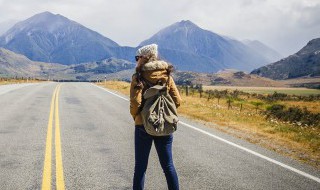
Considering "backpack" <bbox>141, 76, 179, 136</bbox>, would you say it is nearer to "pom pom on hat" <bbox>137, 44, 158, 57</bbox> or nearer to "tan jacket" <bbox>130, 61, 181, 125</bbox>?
"tan jacket" <bbox>130, 61, 181, 125</bbox>

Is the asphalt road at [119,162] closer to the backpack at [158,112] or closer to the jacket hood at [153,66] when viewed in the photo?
the backpack at [158,112]

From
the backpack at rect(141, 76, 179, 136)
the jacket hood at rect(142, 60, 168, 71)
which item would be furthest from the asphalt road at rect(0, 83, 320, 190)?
the jacket hood at rect(142, 60, 168, 71)

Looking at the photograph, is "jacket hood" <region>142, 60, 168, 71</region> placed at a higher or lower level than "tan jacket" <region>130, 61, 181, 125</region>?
higher

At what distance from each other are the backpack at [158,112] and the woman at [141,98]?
9 cm

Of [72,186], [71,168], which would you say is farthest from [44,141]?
[72,186]

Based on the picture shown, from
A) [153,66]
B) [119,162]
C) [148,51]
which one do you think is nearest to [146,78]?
[153,66]

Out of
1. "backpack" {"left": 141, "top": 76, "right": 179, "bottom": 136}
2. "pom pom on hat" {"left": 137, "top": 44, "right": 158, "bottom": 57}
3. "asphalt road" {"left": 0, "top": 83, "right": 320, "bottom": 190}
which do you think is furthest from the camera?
"asphalt road" {"left": 0, "top": 83, "right": 320, "bottom": 190}

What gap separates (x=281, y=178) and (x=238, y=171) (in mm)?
768

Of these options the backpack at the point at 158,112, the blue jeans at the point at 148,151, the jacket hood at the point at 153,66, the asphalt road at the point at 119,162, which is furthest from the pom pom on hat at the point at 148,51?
the asphalt road at the point at 119,162

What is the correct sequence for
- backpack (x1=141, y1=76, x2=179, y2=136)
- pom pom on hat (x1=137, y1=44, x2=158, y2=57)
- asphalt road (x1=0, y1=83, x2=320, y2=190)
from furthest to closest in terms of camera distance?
1. asphalt road (x1=0, y1=83, x2=320, y2=190)
2. pom pom on hat (x1=137, y1=44, x2=158, y2=57)
3. backpack (x1=141, y1=76, x2=179, y2=136)

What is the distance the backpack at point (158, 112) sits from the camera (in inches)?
180

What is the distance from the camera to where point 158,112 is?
15.2 feet

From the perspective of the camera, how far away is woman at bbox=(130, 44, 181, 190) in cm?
463

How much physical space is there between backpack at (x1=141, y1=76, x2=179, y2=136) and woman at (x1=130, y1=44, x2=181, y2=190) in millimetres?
88
